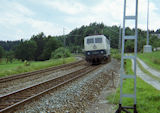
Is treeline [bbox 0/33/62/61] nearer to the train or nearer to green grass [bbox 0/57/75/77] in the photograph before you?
green grass [bbox 0/57/75/77]

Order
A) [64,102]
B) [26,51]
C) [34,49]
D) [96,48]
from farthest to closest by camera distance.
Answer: [34,49] < [26,51] < [96,48] < [64,102]

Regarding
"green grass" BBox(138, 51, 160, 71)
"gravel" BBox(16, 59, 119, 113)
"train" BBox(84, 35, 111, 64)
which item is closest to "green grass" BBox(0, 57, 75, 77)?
"train" BBox(84, 35, 111, 64)

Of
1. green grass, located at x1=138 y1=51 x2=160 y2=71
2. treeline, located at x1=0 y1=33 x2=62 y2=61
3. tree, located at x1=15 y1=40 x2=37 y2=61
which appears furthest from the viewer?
tree, located at x1=15 y1=40 x2=37 y2=61

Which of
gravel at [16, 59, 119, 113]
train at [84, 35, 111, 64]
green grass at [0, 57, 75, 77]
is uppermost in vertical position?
train at [84, 35, 111, 64]

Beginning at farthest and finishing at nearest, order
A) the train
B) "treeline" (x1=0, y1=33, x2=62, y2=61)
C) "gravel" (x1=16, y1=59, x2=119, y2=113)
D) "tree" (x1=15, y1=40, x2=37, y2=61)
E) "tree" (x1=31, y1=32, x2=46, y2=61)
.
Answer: "tree" (x1=31, y1=32, x2=46, y2=61) → "tree" (x1=15, y1=40, x2=37, y2=61) → "treeline" (x1=0, y1=33, x2=62, y2=61) → the train → "gravel" (x1=16, y1=59, x2=119, y2=113)

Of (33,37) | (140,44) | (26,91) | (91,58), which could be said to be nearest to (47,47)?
(33,37)

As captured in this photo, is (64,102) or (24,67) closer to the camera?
(64,102)

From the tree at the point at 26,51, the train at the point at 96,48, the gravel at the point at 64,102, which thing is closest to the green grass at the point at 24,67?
the train at the point at 96,48

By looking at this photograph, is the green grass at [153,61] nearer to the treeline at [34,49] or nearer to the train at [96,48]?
the train at [96,48]

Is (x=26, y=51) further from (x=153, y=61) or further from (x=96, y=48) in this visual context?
(x=96, y=48)

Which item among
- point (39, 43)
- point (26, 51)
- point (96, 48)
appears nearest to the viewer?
point (96, 48)

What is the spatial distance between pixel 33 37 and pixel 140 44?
194 feet

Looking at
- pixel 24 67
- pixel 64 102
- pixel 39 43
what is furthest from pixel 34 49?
pixel 64 102

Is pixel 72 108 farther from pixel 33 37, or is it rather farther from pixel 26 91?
pixel 33 37
